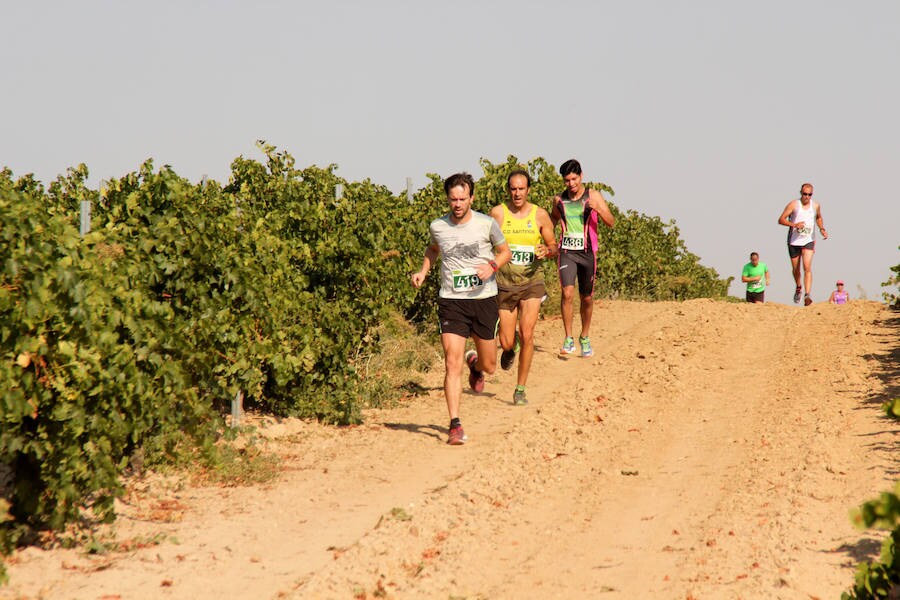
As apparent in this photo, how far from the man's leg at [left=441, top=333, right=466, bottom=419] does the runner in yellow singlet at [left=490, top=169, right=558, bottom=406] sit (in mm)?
1560

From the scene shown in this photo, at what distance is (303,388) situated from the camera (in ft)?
33.8

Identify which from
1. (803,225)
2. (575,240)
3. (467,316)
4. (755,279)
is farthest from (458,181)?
(755,279)

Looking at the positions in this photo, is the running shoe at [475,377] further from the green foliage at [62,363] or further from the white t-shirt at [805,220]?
the white t-shirt at [805,220]

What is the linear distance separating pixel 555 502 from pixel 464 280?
242 cm

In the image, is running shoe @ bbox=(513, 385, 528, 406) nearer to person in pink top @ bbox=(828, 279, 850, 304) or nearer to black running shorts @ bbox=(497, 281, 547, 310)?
black running shorts @ bbox=(497, 281, 547, 310)

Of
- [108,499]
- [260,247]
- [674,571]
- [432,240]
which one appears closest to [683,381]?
[432,240]

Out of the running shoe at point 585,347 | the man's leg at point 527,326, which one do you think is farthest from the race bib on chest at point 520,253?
the running shoe at point 585,347

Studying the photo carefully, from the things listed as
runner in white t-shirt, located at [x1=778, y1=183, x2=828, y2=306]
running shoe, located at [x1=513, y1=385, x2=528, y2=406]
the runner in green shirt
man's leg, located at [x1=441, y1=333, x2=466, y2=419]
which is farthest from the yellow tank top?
the runner in green shirt

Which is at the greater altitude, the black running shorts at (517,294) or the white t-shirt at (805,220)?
the white t-shirt at (805,220)

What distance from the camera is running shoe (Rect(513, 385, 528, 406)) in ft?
35.0

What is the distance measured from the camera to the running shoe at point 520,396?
35.0ft

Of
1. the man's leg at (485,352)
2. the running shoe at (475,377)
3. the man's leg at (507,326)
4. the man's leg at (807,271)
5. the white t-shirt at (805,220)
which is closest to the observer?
the man's leg at (485,352)

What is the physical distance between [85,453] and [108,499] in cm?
30

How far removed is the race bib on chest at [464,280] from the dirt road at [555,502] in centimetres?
127
